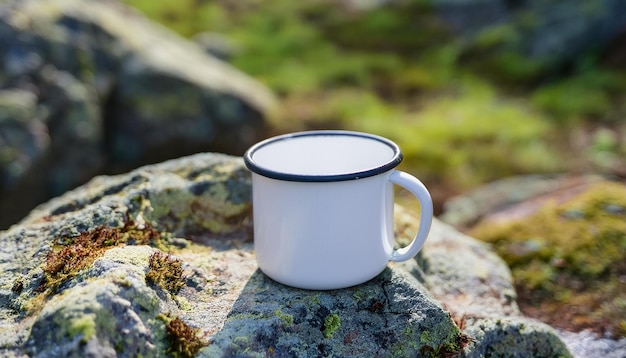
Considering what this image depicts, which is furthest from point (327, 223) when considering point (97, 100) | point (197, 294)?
point (97, 100)

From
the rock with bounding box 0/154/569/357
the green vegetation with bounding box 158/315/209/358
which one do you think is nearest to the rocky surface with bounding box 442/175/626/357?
the rock with bounding box 0/154/569/357

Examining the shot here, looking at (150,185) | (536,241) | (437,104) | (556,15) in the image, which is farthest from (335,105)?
(150,185)

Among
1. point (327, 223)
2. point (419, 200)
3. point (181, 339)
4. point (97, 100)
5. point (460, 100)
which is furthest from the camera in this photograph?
point (460, 100)

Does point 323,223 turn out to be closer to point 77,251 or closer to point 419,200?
point 419,200

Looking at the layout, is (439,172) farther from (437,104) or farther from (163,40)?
(163,40)

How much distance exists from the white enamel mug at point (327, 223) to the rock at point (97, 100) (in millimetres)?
5744

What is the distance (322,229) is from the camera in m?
2.93

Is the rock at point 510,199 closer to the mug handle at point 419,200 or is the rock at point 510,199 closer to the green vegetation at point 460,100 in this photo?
the green vegetation at point 460,100

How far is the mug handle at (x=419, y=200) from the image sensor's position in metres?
3.10

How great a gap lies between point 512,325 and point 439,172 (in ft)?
22.3

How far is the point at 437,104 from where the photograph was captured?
13438 mm

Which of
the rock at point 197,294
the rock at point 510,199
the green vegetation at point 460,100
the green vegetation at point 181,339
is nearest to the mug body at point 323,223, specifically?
the rock at point 197,294

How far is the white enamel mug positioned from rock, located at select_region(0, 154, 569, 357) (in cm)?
14

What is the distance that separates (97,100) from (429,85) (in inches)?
344
